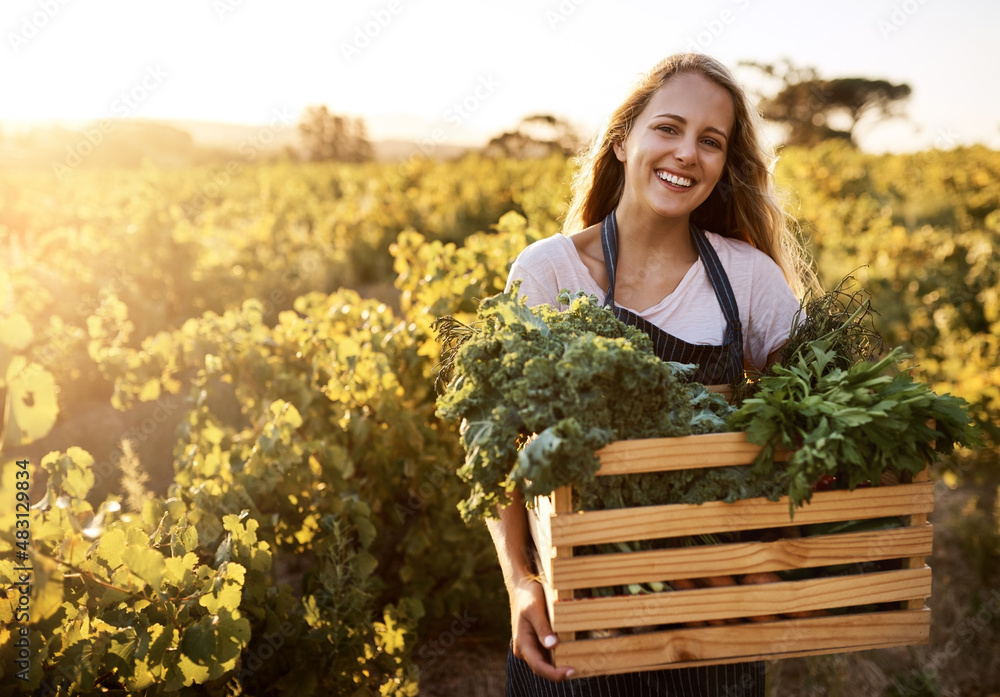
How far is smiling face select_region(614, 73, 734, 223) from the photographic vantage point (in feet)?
6.22

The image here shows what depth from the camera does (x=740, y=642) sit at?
1337 millimetres

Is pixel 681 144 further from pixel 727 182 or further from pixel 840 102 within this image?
pixel 840 102

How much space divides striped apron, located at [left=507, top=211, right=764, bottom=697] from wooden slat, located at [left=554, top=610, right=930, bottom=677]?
0.35 metres

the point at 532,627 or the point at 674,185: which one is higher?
the point at 674,185

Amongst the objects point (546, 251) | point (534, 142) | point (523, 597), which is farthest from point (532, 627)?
point (534, 142)

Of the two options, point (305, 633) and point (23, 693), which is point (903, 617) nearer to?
point (305, 633)

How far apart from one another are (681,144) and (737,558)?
117cm

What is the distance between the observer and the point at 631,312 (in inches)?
73.5

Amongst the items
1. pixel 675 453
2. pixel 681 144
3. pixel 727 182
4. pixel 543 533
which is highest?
pixel 681 144

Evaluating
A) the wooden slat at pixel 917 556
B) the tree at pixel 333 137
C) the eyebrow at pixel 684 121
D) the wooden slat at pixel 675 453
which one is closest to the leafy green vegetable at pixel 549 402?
the wooden slat at pixel 675 453

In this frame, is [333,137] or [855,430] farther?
[333,137]

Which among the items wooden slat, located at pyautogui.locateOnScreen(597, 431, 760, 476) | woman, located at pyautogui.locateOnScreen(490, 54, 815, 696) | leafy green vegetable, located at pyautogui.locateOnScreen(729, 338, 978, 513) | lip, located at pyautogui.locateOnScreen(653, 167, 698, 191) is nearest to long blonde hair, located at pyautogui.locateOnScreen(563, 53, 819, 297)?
woman, located at pyautogui.locateOnScreen(490, 54, 815, 696)

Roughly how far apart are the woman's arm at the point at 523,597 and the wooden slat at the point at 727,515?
0.65 feet

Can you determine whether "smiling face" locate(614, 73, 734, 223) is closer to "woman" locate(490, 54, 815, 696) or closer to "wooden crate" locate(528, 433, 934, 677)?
"woman" locate(490, 54, 815, 696)
